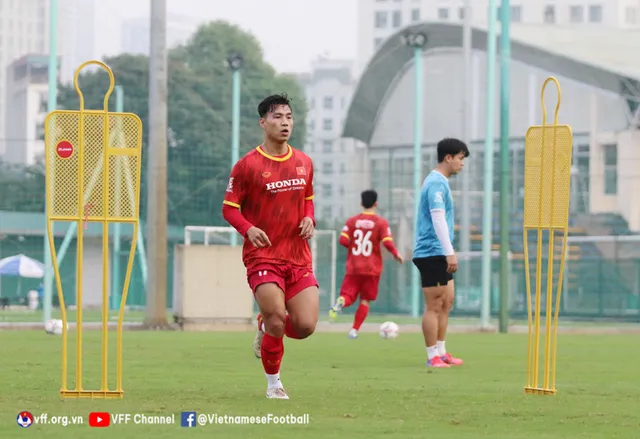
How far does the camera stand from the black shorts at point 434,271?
1467cm

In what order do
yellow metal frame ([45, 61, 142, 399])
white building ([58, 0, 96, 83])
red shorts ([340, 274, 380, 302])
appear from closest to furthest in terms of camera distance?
yellow metal frame ([45, 61, 142, 399]) < red shorts ([340, 274, 380, 302]) < white building ([58, 0, 96, 83])

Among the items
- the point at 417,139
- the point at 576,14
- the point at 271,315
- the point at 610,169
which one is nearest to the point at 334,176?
the point at 417,139

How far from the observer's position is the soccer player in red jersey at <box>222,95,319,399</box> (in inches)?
411

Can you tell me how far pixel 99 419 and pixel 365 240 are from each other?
12.4m

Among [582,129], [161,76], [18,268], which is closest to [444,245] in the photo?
[161,76]

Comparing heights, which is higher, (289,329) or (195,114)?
(195,114)

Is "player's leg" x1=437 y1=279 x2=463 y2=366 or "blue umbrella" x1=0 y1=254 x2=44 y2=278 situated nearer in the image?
"player's leg" x1=437 y1=279 x2=463 y2=366

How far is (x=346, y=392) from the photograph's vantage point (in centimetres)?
1126

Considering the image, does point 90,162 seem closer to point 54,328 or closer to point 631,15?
point 54,328

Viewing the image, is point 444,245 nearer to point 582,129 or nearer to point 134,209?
point 134,209

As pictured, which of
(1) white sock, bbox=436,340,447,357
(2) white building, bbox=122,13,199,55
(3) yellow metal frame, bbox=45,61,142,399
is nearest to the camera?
(3) yellow metal frame, bbox=45,61,142,399

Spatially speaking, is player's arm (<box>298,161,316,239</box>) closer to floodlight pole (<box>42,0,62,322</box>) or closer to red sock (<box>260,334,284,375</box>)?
red sock (<box>260,334,284,375</box>)

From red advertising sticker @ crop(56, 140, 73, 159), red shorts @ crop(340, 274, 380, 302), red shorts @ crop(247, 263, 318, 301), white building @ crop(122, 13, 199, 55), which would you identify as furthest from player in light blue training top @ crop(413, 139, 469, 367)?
white building @ crop(122, 13, 199, 55)

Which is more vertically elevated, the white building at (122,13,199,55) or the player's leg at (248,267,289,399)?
the white building at (122,13,199,55)
